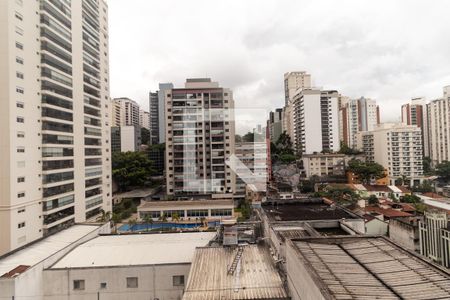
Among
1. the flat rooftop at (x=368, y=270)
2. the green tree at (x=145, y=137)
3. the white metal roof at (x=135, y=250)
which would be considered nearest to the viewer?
the flat rooftop at (x=368, y=270)

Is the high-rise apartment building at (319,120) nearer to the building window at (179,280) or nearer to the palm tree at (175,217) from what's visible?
the palm tree at (175,217)

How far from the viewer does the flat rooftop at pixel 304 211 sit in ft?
30.6

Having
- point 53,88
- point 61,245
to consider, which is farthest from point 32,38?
point 61,245

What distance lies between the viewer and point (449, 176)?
30188 millimetres

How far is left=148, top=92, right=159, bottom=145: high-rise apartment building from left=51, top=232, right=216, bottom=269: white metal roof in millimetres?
31180

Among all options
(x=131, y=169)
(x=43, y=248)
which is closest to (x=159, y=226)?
(x=43, y=248)

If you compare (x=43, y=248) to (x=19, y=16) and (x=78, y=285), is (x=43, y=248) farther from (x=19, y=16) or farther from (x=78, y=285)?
(x=19, y=16)

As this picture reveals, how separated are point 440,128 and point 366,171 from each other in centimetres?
1593

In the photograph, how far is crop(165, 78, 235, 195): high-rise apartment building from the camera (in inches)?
867

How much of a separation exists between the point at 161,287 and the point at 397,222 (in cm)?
877

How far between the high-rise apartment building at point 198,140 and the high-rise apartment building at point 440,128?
27523mm

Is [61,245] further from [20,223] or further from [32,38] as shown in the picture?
[32,38]

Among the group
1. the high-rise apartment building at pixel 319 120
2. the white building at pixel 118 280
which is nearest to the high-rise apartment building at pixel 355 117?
the high-rise apartment building at pixel 319 120

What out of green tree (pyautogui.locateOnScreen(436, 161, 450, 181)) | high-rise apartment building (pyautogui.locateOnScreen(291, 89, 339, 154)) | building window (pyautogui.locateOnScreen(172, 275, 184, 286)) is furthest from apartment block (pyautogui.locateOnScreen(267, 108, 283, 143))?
building window (pyautogui.locateOnScreen(172, 275, 184, 286))
